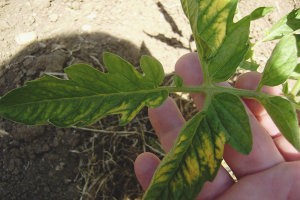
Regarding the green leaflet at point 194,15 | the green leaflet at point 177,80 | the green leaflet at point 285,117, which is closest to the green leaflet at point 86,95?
the green leaflet at point 177,80

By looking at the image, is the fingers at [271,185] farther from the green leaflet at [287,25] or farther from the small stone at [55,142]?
the small stone at [55,142]

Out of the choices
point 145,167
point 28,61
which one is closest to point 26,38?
point 28,61

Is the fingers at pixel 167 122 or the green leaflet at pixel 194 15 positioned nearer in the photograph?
the green leaflet at pixel 194 15

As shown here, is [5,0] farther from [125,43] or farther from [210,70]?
[210,70]

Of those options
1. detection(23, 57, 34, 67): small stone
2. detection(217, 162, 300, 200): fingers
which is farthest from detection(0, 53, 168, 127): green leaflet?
detection(23, 57, 34, 67): small stone

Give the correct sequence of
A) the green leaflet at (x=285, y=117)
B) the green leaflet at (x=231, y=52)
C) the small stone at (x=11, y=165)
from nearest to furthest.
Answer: the green leaflet at (x=285, y=117), the green leaflet at (x=231, y=52), the small stone at (x=11, y=165)

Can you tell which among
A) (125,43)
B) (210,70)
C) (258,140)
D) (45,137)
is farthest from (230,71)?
(45,137)

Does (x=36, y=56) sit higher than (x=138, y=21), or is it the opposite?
(x=138, y=21)
